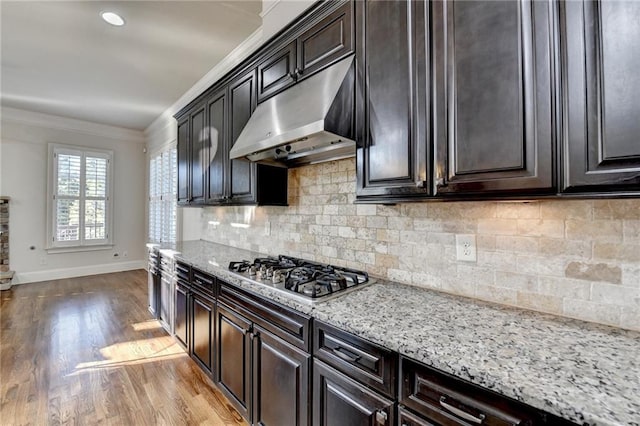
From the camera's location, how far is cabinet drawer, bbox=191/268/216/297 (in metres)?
2.17

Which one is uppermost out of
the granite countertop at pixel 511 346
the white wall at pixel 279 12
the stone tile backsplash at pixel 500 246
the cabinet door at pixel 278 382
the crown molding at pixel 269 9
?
the crown molding at pixel 269 9

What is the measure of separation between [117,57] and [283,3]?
7.66ft

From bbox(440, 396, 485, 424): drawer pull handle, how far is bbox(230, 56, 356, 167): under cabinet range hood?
120cm

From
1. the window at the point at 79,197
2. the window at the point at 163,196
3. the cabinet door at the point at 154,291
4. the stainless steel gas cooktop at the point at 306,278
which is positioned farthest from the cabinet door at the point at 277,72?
the window at the point at 79,197

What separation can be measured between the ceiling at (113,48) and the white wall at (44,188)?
0.67 m

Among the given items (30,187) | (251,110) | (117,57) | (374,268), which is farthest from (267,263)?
(30,187)

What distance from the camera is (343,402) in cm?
119

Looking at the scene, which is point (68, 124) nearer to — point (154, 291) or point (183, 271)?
point (154, 291)

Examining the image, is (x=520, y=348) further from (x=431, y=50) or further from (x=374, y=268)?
(x=431, y=50)

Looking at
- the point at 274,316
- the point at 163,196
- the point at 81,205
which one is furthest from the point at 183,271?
the point at 81,205

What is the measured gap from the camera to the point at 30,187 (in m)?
5.32

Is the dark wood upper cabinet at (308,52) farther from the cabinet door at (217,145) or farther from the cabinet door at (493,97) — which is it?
the cabinet door at (217,145)

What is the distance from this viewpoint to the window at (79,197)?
554 cm

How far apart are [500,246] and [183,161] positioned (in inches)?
137
